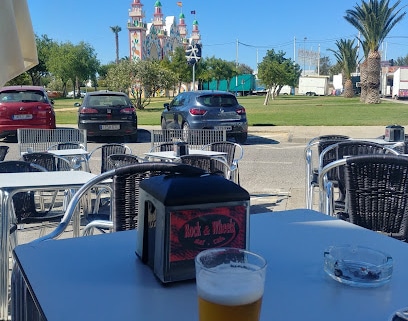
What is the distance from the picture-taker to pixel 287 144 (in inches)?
504

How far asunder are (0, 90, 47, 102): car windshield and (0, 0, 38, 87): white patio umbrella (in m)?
9.76

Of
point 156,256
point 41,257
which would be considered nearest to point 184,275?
Answer: point 156,256

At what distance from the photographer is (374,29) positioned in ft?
120

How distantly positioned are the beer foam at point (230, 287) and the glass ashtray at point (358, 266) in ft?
1.42

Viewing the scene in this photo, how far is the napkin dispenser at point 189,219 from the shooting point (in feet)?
4.02

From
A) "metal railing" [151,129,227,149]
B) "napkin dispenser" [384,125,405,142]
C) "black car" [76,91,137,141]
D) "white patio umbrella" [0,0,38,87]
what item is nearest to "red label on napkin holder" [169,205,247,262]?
"white patio umbrella" [0,0,38,87]

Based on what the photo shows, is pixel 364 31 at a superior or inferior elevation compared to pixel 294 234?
superior

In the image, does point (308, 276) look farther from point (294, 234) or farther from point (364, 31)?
point (364, 31)

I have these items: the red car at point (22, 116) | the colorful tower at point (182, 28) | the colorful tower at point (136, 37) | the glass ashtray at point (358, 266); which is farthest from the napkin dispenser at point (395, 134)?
the colorful tower at point (182, 28)

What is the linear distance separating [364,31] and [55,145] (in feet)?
117

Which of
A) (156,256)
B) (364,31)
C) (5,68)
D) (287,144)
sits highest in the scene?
(364,31)

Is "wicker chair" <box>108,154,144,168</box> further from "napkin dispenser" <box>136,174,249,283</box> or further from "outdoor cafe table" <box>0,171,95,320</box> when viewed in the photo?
"napkin dispenser" <box>136,174,249,283</box>

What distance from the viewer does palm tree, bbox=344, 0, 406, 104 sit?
36.2 meters

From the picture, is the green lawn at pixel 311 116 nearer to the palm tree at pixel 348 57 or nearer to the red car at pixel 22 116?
the red car at pixel 22 116
